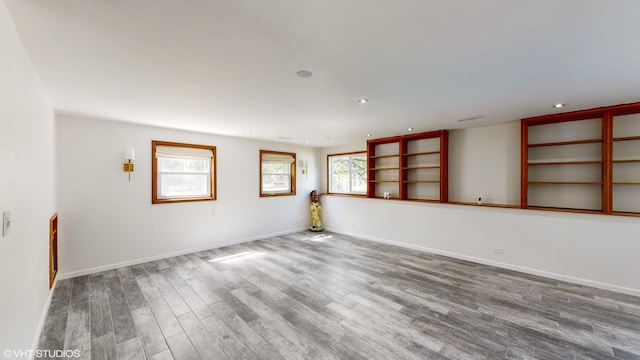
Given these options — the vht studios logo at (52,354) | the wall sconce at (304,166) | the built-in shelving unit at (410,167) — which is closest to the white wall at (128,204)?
the wall sconce at (304,166)

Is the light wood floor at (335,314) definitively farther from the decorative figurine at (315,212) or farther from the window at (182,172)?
the decorative figurine at (315,212)

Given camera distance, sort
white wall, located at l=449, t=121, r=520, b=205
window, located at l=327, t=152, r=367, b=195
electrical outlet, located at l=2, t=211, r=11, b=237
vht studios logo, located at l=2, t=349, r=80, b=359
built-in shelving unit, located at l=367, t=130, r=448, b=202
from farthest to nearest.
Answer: window, located at l=327, t=152, r=367, b=195
built-in shelving unit, located at l=367, t=130, r=448, b=202
white wall, located at l=449, t=121, r=520, b=205
vht studios logo, located at l=2, t=349, r=80, b=359
electrical outlet, located at l=2, t=211, r=11, b=237

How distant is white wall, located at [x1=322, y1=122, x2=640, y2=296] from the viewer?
3.41m

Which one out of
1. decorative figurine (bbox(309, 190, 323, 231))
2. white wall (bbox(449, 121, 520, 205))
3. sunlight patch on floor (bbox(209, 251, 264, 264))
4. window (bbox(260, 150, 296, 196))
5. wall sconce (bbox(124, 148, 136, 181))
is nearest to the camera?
wall sconce (bbox(124, 148, 136, 181))

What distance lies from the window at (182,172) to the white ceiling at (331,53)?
1.37 meters

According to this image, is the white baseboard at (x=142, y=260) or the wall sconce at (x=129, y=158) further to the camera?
the wall sconce at (x=129, y=158)

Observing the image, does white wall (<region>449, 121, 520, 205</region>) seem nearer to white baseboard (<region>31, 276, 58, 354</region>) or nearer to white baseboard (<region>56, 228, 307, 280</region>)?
white baseboard (<region>56, 228, 307, 280</region>)

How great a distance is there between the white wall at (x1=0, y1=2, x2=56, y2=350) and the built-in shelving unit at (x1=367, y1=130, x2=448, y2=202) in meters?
5.51

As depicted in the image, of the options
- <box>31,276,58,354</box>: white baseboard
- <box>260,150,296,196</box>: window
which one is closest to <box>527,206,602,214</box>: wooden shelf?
<box>260,150,296,196</box>: window

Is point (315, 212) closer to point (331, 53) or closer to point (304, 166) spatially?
point (304, 166)

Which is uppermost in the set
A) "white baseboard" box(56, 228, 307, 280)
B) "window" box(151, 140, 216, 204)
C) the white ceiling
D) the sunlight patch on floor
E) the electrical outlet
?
the white ceiling

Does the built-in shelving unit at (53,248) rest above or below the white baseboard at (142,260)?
above

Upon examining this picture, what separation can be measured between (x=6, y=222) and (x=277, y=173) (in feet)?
17.5

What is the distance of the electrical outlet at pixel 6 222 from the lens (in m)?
1.44
